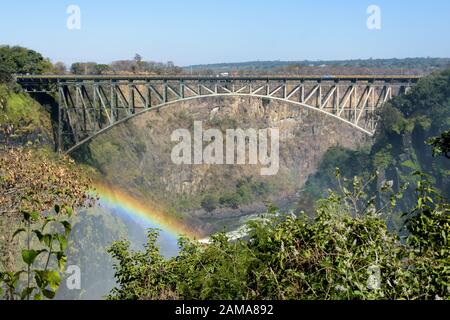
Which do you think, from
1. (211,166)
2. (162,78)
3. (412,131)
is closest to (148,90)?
(162,78)

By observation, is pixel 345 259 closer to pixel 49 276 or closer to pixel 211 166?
pixel 49 276

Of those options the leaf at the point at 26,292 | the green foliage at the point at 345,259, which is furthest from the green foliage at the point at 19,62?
the leaf at the point at 26,292

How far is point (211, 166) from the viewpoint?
213 ft

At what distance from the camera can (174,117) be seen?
64.4m

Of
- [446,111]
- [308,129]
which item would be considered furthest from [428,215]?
[308,129]

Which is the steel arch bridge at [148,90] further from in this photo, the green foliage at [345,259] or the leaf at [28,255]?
the leaf at [28,255]

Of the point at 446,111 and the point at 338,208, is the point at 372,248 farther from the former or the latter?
the point at 446,111

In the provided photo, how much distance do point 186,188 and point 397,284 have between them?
55.6 metres

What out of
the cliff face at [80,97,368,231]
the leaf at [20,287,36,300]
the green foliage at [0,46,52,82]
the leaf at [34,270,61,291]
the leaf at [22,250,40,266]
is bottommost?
the cliff face at [80,97,368,231]

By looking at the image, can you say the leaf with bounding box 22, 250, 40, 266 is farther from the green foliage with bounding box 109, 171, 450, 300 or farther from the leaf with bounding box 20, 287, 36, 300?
the green foliage with bounding box 109, 171, 450, 300

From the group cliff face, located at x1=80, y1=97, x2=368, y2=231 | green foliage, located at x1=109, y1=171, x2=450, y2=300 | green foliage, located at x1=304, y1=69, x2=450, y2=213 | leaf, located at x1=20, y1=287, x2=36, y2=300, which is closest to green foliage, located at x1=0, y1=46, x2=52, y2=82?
cliff face, located at x1=80, y1=97, x2=368, y2=231

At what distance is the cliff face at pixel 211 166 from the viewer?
52.8m

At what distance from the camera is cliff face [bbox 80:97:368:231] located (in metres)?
52.8
